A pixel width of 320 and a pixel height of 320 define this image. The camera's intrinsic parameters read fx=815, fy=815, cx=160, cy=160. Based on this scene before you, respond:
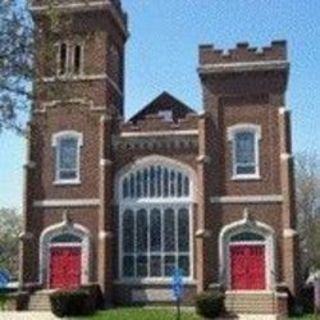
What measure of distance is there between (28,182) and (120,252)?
546cm

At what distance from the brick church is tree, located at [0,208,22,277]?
44.7 meters

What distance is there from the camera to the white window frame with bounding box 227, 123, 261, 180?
3650 centimetres

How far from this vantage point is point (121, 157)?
38125 mm

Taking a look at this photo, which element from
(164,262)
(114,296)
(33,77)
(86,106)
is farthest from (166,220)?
(33,77)

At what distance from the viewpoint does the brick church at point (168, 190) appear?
36.0m

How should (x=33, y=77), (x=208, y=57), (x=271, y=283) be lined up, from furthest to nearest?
(x=208, y=57) < (x=271, y=283) < (x=33, y=77)

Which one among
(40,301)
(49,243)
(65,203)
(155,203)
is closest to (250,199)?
(155,203)

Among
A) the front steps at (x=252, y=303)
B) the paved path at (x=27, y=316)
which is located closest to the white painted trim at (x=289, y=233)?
the front steps at (x=252, y=303)

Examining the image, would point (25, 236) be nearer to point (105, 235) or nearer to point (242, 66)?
point (105, 235)

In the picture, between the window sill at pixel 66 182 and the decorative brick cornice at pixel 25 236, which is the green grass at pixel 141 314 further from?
the window sill at pixel 66 182

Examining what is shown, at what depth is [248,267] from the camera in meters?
35.9

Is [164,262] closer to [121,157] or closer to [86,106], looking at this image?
[121,157]

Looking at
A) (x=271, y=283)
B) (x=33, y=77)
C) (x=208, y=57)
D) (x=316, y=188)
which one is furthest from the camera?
(x=316, y=188)

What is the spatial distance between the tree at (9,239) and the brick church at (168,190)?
4470cm
